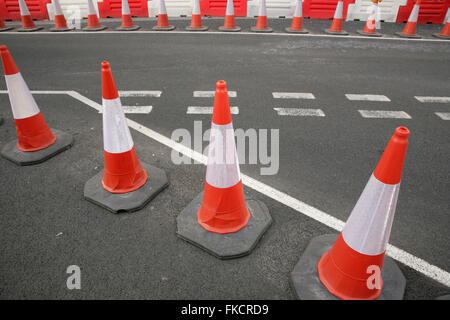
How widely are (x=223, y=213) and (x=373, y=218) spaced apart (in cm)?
127

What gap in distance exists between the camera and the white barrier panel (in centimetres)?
1109

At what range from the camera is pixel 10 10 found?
11.7 m

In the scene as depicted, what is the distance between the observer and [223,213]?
285 cm

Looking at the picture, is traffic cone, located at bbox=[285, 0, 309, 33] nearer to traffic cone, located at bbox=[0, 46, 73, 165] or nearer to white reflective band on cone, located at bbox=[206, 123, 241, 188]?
traffic cone, located at bbox=[0, 46, 73, 165]

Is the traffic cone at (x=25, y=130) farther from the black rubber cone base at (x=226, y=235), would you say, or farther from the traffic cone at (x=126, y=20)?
the traffic cone at (x=126, y=20)

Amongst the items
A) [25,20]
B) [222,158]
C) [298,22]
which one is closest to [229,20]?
[298,22]

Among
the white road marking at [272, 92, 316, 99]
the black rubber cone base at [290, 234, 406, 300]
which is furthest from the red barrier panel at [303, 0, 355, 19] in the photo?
the black rubber cone base at [290, 234, 406, 300]

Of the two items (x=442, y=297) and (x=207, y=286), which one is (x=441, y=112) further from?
(x=207, y=286)

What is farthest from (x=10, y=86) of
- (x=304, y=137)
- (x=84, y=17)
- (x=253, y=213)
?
(x=84, y=17)

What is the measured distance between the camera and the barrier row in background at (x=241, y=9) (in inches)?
439

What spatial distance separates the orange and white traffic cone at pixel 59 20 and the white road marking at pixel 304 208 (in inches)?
312

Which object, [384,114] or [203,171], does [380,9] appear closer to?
[384,114]

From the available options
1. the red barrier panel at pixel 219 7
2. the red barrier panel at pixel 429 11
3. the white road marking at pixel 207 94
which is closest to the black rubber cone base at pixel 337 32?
the red barrier panel at pixel 429 11
